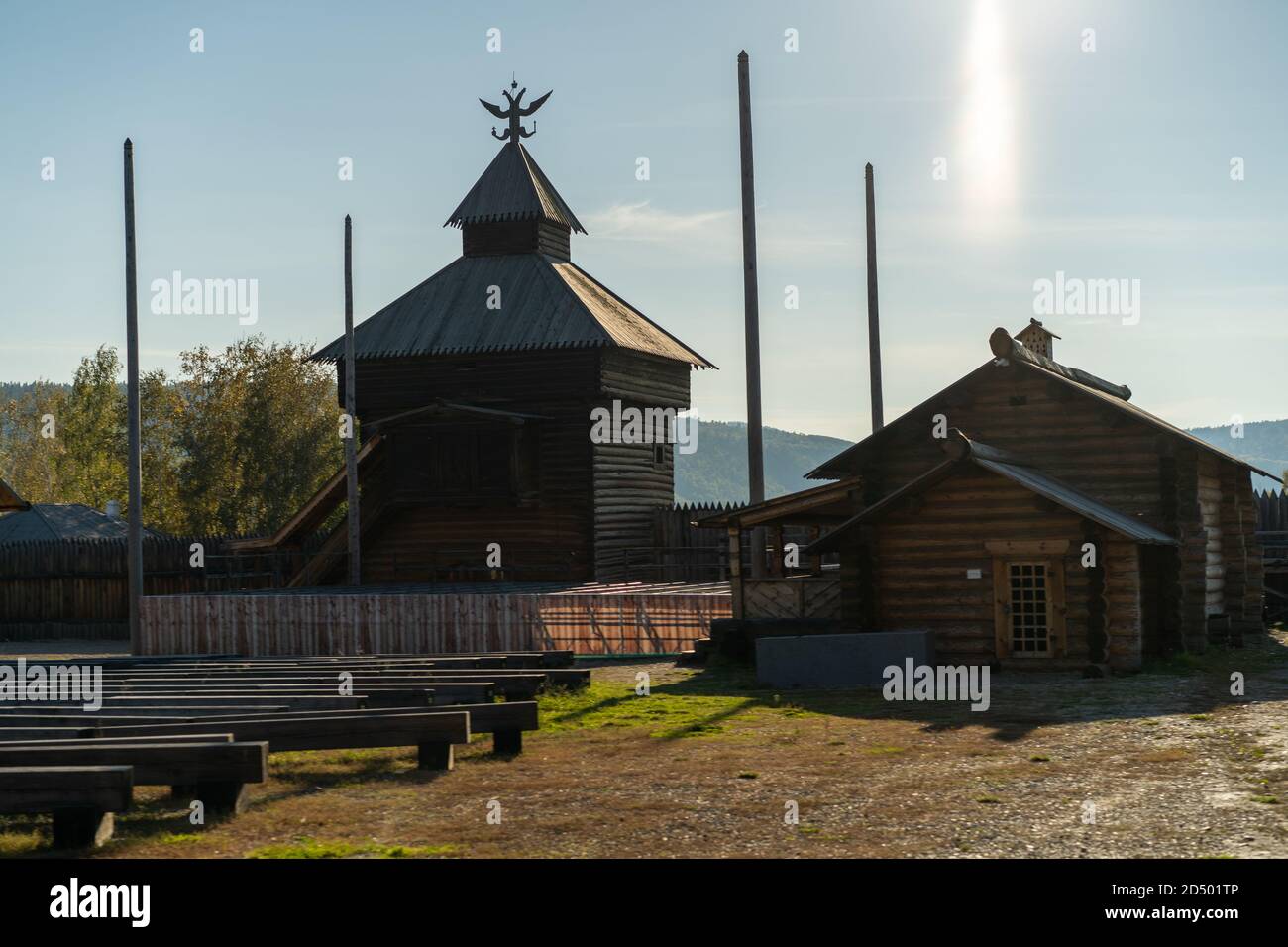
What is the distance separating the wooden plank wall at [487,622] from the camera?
28.6 meters

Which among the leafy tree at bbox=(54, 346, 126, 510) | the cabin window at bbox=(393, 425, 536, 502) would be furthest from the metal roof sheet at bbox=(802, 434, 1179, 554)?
the leafy tree at bbox=(54, 346, 126, 510)

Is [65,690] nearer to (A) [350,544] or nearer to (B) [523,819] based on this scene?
(B) [523,819]

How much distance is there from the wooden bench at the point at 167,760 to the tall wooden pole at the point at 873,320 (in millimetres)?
28955

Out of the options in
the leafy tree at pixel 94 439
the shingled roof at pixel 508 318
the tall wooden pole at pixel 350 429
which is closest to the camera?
the tall wooden pole at pixel 350 429

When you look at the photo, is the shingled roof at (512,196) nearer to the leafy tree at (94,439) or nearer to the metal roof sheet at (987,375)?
the metal roof sheet at (987,375)

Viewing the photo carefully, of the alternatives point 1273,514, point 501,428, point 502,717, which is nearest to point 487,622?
point 501,428

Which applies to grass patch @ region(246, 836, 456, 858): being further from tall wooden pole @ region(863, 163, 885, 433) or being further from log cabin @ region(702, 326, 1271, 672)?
tall wooden pole @ region(863, 163, 885, 433)

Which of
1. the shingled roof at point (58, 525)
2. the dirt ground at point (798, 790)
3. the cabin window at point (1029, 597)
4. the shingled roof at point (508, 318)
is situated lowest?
the dirt ground at point (798, 790)

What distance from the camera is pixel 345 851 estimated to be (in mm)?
9539

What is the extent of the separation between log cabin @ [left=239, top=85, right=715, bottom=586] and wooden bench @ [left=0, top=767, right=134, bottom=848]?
3007 centimetres

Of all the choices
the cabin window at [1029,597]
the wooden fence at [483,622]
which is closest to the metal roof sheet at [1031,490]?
the cabin window at [1029,597]

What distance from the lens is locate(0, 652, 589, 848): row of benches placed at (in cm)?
970
